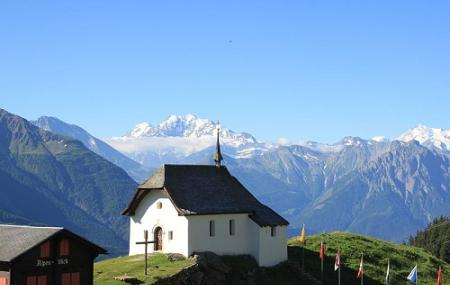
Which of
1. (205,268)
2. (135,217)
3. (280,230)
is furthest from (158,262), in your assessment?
(280,230)

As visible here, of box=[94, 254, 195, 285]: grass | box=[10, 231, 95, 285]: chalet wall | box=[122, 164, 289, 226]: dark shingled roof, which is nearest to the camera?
box=[10, 231, 95, 285]: chalet wall

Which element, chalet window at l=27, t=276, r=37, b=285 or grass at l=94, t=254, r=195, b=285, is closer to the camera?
chalet window at l=27, t=276, r=37, b=285

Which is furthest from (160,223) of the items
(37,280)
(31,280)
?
(31,280)

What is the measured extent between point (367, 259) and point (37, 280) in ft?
157

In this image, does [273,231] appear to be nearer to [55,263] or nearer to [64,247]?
[64,247]

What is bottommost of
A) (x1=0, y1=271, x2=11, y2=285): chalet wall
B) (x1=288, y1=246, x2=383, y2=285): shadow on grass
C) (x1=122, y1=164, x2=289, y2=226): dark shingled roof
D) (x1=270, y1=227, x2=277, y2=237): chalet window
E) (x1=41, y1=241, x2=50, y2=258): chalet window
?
(x1=288, y1=246, x2=383, y2=285): shadow on grass

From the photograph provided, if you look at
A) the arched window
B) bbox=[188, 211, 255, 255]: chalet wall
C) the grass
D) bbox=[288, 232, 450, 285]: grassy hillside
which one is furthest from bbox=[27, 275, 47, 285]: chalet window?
bbox=[288, 232, 450, 285]: grassy hillside

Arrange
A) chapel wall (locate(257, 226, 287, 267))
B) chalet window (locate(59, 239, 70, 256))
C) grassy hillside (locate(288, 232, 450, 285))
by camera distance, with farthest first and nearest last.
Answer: grassy hillside (locate(288, 232, 450, 285))
chapel wall (locate(257, 226, 287, 267))
chalet window (locate(59, 239, 70, 256))

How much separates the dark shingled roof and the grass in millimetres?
4945

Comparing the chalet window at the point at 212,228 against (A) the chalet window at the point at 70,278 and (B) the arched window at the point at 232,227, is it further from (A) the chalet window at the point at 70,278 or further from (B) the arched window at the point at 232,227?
(A) the chalet window at the point at 70,278

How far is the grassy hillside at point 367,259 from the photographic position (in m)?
85.7

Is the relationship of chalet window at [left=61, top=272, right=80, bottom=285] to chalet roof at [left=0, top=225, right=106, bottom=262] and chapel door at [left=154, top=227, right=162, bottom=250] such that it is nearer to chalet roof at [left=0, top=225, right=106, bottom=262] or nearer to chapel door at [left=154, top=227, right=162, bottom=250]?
chalet roof at [left=0, top=225, right=106, bottom=262]

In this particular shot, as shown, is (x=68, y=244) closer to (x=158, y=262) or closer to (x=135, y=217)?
(x=158, y=262)

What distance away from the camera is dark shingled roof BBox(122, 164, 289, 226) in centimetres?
7694
